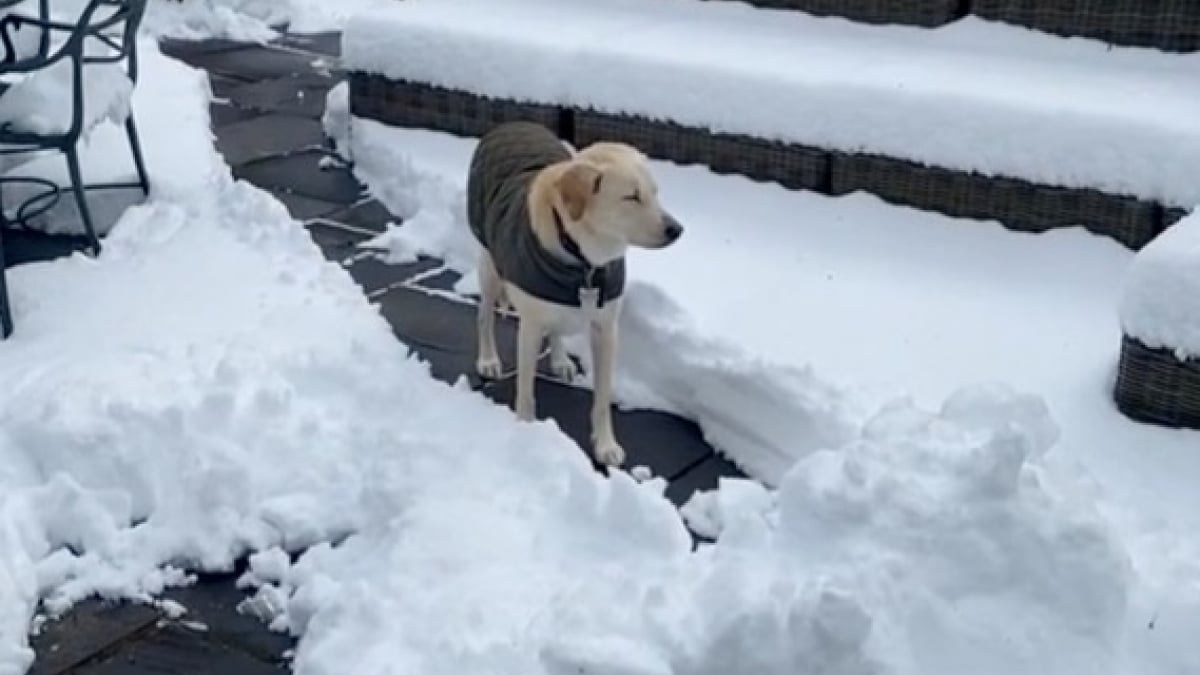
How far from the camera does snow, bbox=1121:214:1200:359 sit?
3584 millimetres

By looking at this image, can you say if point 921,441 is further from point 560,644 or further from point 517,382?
point 517,382

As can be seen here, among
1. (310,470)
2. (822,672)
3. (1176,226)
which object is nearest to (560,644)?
(822,672)

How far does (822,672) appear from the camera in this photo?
2514 millimetres

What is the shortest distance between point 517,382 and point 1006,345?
116 centimetres

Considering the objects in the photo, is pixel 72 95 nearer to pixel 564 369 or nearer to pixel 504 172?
pixel 504 172

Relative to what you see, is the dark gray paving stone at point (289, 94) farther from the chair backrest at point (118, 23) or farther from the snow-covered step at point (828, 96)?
the chair backrest at point (118, 23)

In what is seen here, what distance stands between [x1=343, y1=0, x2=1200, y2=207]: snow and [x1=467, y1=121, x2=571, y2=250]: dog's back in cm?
121

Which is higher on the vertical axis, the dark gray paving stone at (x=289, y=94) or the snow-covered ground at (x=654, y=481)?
the snow-covered ground at (x=654, y=481)

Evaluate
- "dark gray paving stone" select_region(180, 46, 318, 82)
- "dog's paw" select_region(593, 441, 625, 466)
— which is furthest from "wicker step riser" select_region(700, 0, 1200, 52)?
"dark gray paving stone" select_region(180, 46, 318, 82)

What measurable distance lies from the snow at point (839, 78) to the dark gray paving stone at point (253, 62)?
48.7 inches

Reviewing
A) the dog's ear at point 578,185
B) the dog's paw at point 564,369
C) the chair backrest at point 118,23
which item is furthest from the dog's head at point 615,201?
the chair backrest at point 118,23

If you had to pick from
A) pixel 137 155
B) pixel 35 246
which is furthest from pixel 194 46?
pixel 35 246

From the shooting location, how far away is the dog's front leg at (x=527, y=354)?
3.65 metres

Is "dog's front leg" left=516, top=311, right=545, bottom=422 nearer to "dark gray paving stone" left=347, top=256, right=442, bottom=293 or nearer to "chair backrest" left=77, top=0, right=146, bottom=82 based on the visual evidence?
"dark gray paving stone" left=347, top=256, right=442, bottom=293
